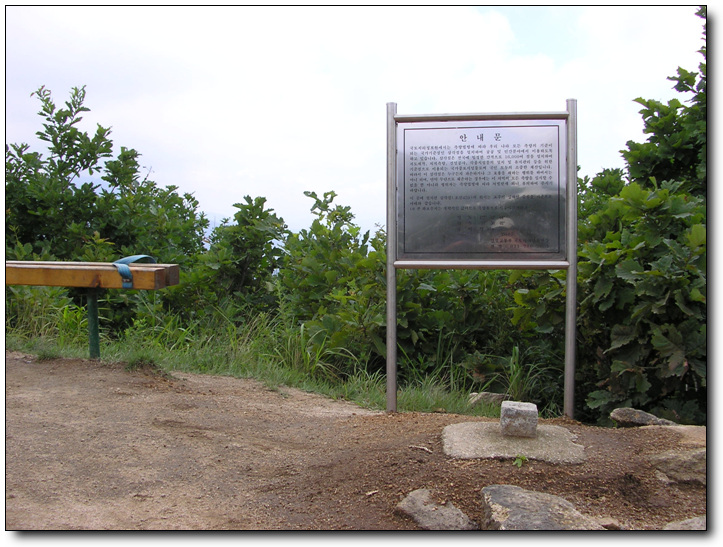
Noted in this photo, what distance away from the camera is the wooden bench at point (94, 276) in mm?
5230

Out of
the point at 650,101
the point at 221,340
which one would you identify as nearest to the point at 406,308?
the point at 221,340

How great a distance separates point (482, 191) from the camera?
461 centimetres

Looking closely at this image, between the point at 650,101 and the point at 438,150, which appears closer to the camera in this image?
the point at 438,150

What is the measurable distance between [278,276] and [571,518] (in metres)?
5.01

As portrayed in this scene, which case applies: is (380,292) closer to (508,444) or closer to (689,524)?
(508,444)

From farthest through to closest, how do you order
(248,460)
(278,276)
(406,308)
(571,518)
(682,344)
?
(278,276)
(406,308)
(682,344)
(248,460)
(571,518)

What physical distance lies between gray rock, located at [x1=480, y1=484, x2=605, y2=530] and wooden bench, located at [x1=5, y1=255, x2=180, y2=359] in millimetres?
3112

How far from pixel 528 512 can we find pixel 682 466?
1.01 meters

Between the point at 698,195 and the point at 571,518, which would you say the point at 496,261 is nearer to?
the point at 571,518

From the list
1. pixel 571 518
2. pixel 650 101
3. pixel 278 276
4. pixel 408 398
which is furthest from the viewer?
pixel 278 276

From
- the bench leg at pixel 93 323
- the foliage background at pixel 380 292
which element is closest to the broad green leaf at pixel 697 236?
the foliage background at pixel 380 292

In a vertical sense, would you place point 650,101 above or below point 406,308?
above

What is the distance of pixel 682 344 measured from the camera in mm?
4410

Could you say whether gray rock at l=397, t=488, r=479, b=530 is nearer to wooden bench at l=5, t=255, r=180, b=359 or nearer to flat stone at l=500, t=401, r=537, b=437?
flat stone at l=500, t=401, r=537, b=437
